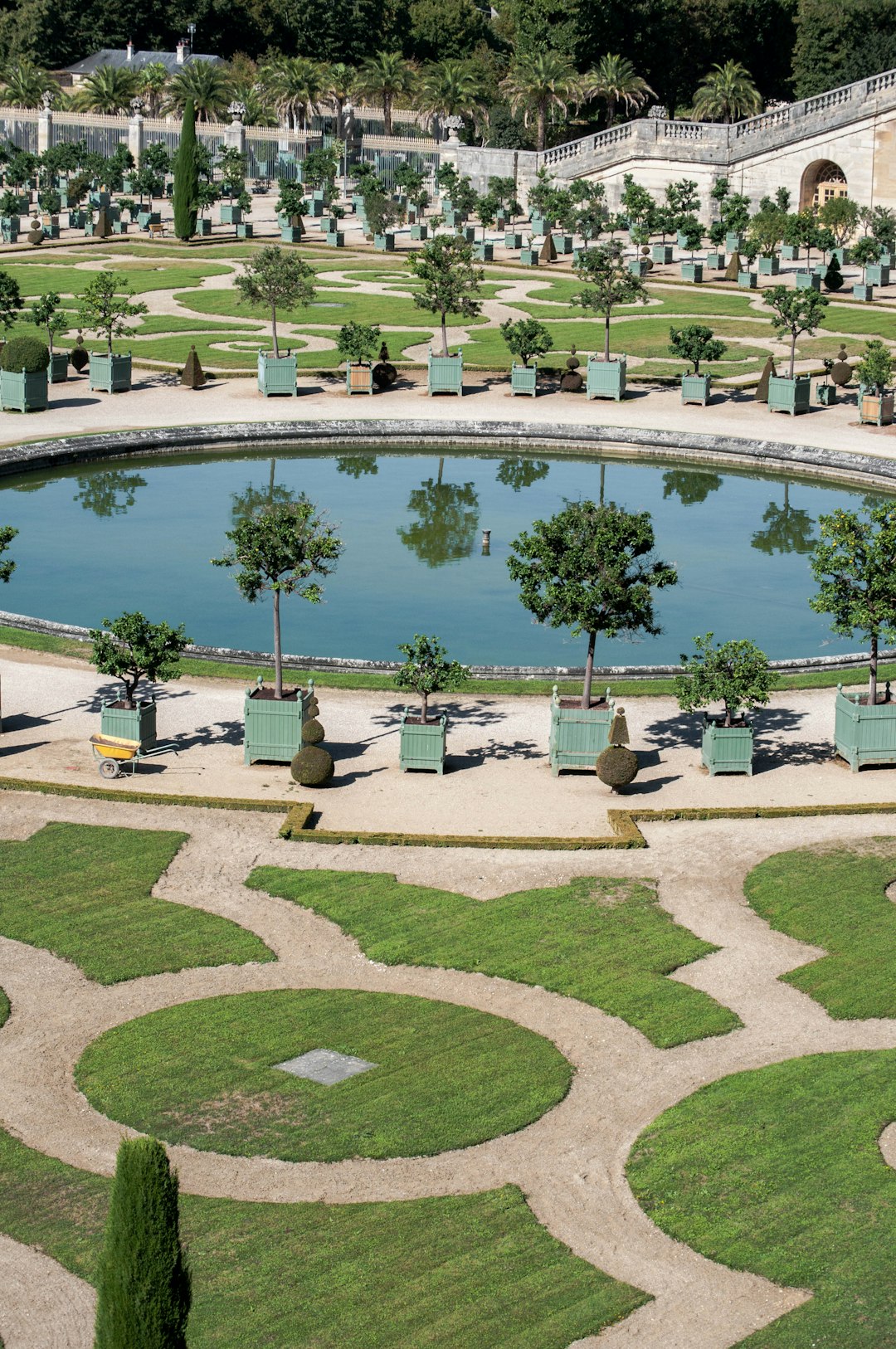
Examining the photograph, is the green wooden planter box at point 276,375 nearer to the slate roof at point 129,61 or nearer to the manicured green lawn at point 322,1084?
the manicured green lawn at point 322,1084

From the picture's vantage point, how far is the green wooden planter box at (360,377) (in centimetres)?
7275

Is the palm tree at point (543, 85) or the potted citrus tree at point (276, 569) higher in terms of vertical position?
the palm tree at point (543, 85)

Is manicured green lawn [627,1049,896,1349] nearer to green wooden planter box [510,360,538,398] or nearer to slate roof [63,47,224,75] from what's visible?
green wooden planter box [510,360,538,398]

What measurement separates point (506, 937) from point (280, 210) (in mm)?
90871

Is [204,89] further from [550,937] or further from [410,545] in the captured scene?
[550,937]

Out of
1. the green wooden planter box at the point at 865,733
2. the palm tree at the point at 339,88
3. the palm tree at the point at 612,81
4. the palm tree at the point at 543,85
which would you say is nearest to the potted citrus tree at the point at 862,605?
the green wooden planter box at the point at 865,733

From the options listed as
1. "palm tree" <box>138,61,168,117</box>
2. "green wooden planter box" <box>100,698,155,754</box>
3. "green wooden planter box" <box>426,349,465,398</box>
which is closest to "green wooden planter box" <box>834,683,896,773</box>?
"green wooden planter box" <box>100,698,155,754</box>

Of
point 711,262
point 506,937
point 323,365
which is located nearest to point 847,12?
point 711,262

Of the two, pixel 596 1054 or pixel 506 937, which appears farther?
pixel 506 937

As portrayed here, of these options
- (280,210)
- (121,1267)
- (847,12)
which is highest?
(847,12)

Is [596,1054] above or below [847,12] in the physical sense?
below

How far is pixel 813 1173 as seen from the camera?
74.3ft

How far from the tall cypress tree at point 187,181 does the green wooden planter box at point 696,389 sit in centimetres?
4659

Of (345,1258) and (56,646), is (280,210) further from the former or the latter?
(345,1258)
